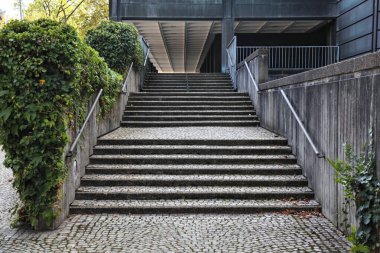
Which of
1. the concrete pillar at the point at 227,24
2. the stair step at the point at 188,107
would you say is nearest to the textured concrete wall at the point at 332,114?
the stair step at the point at 188,107

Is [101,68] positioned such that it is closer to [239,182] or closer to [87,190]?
[87,190]

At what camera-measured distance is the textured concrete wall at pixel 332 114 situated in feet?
13.4

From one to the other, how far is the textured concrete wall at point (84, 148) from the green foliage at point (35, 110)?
0.35m

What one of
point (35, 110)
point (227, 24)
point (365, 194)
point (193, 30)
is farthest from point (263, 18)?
point (365, 194)

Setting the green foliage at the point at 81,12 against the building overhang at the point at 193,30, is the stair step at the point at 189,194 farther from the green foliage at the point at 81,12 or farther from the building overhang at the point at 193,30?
the green foliage at the point at 81,12

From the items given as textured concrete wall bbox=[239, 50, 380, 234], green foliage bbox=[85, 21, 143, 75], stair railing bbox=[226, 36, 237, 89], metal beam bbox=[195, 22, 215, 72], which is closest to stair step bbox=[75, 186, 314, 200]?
textured concrete wall bbox=[239, 50, 380, 234]

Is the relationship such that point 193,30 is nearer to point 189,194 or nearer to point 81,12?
point 81,12

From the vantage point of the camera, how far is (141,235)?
181 inches

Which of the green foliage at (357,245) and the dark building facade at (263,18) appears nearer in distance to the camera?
the green foliage at (357,245)

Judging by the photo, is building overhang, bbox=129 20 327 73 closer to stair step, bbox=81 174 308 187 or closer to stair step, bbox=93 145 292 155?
stair step, bbox=93 145 292 155

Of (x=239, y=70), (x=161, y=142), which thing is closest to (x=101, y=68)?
(x=161, y=142)

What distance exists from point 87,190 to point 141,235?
5.69 feet

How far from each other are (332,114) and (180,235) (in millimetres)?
2530

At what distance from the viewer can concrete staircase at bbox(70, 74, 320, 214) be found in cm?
564
